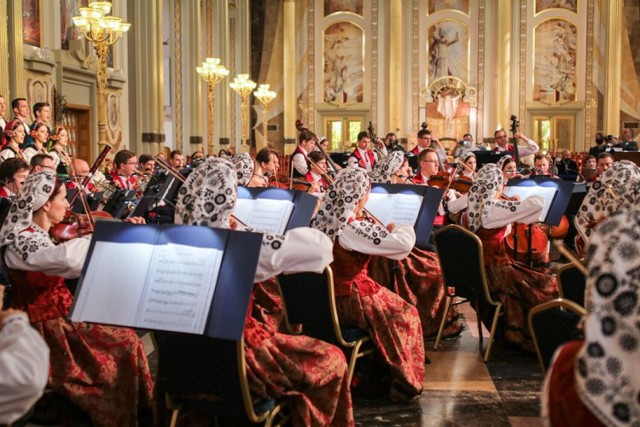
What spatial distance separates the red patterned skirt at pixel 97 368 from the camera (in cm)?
337

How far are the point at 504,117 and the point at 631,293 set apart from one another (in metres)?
22.4

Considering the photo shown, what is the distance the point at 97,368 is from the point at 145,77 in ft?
38.1

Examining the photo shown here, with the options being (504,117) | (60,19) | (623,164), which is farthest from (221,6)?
(623,164)

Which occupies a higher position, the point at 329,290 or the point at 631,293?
the point at 631,293

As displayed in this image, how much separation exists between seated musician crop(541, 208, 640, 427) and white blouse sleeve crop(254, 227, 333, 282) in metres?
1.52

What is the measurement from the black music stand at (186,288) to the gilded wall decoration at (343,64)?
21712 mm

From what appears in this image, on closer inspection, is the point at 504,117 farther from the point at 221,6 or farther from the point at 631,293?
the point at 631,293

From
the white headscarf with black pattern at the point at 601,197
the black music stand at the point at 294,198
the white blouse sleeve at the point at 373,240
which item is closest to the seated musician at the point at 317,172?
the black music stand at the point at 294,198

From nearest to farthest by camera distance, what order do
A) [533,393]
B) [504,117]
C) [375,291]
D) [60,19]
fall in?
[375,291], [533,393], [60,19], [504,117]

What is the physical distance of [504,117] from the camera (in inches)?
925

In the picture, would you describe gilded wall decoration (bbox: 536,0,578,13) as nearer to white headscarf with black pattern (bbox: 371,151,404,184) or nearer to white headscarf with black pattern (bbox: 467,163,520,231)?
white headscarf with black pattern (bbox: 371,151,404,184)

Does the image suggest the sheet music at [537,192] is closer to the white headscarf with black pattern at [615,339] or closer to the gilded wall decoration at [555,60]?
the white headscarf with black pattern at [615,339]

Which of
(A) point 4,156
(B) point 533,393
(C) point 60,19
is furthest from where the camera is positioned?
(C) point 60,19

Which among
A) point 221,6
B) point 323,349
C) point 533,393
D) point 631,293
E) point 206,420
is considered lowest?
point 533,393
